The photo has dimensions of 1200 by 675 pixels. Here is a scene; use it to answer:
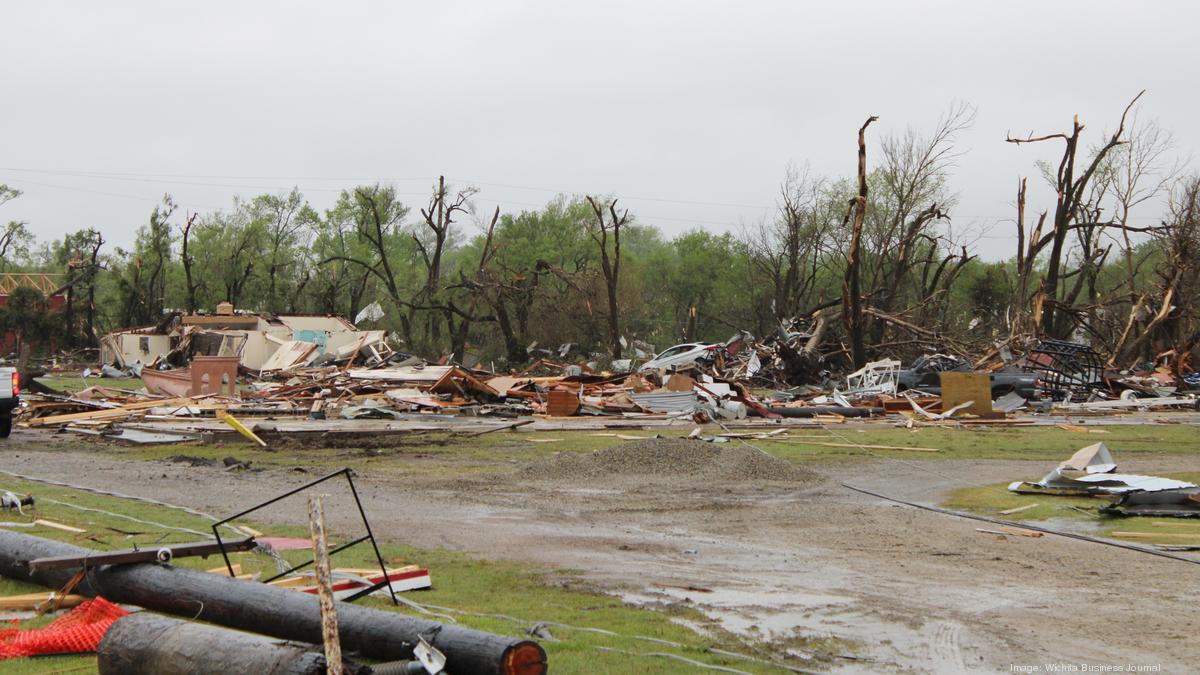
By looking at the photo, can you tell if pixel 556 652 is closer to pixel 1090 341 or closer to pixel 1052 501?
pixel 1052 501

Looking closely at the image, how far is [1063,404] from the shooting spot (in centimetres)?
2953

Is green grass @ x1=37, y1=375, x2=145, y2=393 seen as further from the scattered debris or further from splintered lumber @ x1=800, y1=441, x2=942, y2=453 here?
the scattered debris

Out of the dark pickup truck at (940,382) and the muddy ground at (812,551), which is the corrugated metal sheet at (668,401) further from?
the muddy ground at (812,551)

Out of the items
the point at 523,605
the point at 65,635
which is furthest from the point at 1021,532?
the point at 65,635

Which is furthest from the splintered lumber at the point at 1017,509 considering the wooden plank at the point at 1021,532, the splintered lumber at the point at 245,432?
the splintered lumber at the point at 245,432

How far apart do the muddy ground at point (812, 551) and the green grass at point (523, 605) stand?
31 cm

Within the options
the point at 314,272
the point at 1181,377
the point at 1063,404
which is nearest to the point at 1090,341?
the point at 1181,377

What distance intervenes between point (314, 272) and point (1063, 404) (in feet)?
194

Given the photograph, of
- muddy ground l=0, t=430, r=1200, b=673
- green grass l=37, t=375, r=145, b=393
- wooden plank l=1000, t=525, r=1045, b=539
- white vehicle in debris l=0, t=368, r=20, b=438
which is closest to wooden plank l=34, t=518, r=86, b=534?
muddy ground l=0, t=430, r=1200, b=673

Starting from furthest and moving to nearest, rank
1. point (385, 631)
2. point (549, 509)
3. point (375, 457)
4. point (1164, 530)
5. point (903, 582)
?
point (375, 457)
point (549, 509)
point (1164, 530)
point (903, 582)
point (385, 631)

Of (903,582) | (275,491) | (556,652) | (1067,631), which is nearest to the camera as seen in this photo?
(556,652)

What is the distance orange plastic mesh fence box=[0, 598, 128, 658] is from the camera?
5.95 m

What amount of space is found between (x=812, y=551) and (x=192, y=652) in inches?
239

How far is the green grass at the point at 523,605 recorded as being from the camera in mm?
5844
